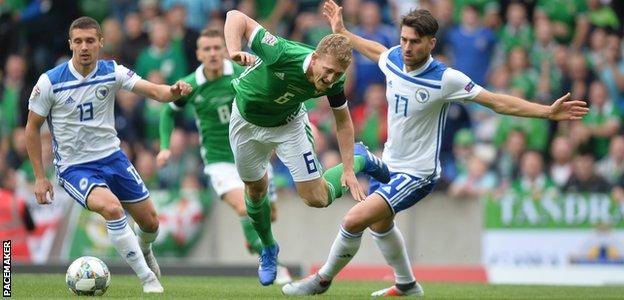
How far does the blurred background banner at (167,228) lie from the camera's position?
19469mm

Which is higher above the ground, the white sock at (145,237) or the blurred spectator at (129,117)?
the white sock at (145,237)

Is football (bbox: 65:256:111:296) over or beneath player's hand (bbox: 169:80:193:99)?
beneath

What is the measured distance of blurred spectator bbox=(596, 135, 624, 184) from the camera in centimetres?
1880

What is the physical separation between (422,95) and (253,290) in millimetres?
2743

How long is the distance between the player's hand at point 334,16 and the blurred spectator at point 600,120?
24.1 ft

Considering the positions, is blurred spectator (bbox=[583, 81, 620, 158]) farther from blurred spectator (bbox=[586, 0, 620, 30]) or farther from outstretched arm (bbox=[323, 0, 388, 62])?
outstretched arm (bbox=[323, 0, 388, 62])

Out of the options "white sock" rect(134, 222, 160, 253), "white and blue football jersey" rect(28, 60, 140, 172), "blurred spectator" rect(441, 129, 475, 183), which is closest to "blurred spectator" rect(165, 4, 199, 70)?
"blurred spectator" rect(441, 129, 475, 183)

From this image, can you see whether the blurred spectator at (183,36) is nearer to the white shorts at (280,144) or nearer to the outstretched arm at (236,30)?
the white shorts at (280,144)

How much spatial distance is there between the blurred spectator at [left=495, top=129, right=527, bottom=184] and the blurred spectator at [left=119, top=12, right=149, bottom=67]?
641cm

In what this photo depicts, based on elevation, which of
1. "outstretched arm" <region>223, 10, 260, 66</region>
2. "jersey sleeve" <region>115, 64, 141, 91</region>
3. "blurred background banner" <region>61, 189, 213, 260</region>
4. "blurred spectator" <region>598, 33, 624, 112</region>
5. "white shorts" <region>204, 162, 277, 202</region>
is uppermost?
"outstretched arm" <region>223, 10, 260, 66</region>

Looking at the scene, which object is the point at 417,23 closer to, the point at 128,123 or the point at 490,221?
the point at 490,221

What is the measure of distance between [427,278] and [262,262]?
482cm

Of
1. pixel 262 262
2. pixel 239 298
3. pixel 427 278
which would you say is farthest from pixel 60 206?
pixel 239 298

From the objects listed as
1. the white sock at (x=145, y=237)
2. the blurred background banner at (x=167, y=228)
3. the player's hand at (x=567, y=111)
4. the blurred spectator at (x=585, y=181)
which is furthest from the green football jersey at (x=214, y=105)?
the blurred spectator at (x=585, y=181)
